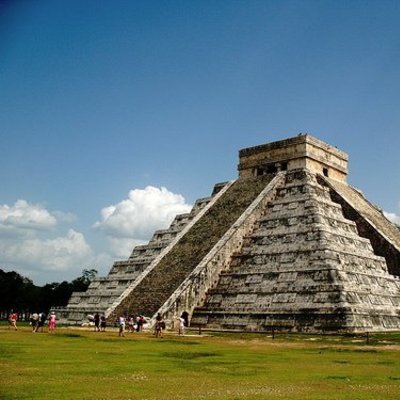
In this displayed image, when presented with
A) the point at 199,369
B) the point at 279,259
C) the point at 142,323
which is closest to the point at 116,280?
the point at 142,323

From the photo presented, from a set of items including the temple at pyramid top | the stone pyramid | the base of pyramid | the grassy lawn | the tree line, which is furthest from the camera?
the tree line

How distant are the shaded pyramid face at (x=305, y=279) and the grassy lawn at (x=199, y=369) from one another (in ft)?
9.19

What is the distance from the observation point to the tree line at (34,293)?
6525 centimetres

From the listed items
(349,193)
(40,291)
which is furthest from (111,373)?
(40,291)

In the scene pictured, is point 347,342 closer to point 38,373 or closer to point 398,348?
point 398,348

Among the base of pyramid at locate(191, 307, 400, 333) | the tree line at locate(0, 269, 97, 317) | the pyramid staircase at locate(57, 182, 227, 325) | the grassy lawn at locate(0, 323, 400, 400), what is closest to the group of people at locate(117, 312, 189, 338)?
the base of pyramid at locate(191, 307, 400, 333)

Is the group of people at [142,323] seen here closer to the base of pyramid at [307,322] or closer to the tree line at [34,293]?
the base of pyramid at [307,322]

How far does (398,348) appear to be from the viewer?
16.6m

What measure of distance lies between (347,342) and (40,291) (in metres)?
55.3

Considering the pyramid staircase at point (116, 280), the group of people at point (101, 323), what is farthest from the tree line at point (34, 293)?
the group of people at point (101, 323)

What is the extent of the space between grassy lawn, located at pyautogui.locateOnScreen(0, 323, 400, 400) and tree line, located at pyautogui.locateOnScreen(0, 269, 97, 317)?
48.0 meters

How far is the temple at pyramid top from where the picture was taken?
32094 mm

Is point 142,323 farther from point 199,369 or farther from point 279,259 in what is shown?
point 199,369

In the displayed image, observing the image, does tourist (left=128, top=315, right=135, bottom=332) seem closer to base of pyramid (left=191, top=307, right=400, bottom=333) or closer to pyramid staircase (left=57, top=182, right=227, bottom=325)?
base of pyramid (left=191, top=307, right=400, bottom=333)
